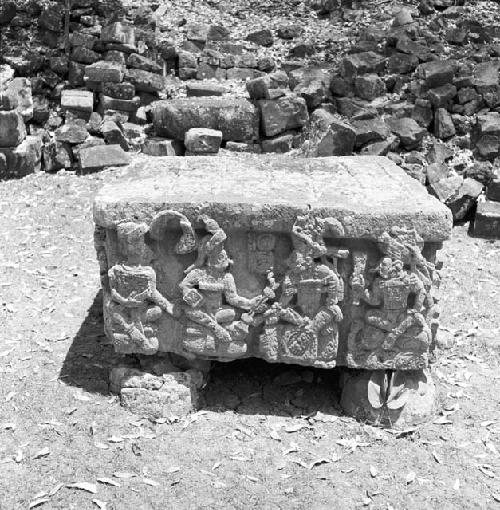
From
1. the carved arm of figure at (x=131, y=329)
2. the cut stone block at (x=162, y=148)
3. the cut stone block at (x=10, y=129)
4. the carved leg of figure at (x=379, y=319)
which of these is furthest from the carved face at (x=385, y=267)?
the cut stone block at (x=10, y=129)

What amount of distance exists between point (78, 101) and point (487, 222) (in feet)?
19.6

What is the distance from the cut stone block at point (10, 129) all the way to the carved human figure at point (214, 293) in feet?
19.0

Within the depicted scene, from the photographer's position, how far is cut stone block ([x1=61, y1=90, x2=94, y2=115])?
961cm

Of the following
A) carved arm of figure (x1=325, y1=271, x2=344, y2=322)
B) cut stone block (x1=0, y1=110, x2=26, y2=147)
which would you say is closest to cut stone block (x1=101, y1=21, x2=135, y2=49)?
cut stone block (x1=0, y1=110, x2=26, y2=147)

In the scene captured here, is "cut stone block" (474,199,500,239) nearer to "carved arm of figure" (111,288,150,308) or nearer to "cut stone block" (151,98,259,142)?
"cut stone block" (151,98,259,142)

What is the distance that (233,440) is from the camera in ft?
13.3

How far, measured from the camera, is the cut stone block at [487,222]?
7.67 metres

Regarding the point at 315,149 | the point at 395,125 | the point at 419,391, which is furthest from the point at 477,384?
the point at 395,125

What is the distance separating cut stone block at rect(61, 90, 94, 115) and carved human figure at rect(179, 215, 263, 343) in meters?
6.39

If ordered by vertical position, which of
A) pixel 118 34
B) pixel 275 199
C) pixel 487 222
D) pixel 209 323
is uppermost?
pixel 275 199

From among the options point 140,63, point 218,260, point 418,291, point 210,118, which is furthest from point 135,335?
point 140,63

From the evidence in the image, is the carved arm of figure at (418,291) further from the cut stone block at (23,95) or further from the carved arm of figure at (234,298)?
the cut stone block at (23,95)

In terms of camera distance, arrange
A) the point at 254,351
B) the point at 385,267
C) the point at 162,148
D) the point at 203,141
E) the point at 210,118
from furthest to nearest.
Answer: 1. the point at 210,118
2. the point at 162,148
3. the point at 203,141
4. the point at 254,351
5. the point at 385,267

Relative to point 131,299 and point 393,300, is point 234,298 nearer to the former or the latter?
point 131,299
